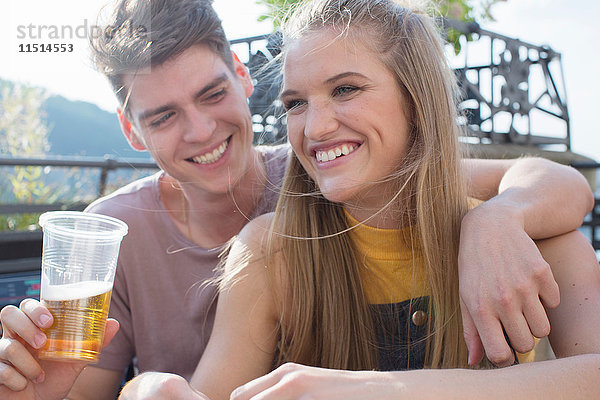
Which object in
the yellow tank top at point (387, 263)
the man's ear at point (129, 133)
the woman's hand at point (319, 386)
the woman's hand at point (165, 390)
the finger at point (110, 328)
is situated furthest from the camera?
the man's ear at point (129, 133)

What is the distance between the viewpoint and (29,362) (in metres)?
1.18

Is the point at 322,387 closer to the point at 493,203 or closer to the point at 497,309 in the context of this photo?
the point at 497,309

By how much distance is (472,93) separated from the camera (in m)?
4.29

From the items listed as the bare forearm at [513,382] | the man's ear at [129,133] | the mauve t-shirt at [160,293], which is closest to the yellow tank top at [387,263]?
the mauve t-shirt at [160,293]

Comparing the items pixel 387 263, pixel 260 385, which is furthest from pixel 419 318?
pixel 260 385

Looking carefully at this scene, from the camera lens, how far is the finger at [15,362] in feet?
3.84

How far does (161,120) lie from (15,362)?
915 mm

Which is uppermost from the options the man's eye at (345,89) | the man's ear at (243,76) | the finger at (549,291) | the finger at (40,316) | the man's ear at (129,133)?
the man's ear at (243,76)

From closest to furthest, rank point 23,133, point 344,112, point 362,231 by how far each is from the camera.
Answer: point 344,112 → point 362,231 → point 23,133

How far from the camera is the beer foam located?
1.11 m

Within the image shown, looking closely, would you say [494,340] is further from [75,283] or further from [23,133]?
[23,133]

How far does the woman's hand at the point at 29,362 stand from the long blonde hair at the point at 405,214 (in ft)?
1.59

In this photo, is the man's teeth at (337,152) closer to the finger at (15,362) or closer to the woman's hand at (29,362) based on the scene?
the woman's hand at (29,362)

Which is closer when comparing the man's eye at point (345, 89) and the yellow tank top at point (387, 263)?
the man's eye at point (345, 89)
